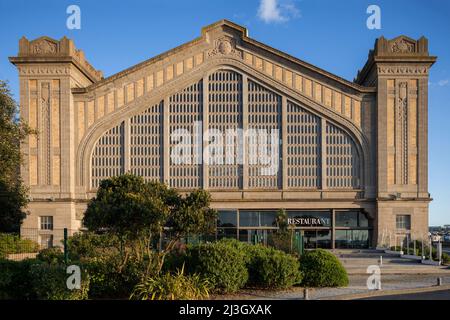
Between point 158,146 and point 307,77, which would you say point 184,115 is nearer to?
point 158,146

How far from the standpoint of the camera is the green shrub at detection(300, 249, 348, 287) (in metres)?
20.7

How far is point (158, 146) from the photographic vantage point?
50.3 metres

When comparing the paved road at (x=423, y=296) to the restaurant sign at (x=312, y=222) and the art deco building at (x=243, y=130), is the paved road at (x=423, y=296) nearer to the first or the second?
the art deco building at (x=243, y=130)

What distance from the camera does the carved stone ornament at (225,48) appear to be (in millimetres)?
50938

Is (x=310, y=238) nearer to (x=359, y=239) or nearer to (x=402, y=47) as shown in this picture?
(x=359, y=239)

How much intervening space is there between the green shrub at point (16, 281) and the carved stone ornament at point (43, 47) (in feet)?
117

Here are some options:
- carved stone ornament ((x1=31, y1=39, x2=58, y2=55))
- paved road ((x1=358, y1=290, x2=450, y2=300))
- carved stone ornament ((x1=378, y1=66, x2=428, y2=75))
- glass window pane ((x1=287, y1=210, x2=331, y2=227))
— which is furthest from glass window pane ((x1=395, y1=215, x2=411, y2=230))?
carved stone ornament ((x1=31, y1=39, x2=58, y2=55))

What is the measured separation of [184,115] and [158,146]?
4265mm

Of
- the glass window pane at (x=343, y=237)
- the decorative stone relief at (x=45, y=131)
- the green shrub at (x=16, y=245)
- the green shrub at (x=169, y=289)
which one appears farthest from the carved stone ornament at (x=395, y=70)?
the green shrub at (x=169, y=289)

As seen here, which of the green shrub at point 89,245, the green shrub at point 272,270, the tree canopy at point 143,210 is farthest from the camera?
the green shrub at point 89,245

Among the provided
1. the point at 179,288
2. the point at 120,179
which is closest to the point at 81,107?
the point at 120,179

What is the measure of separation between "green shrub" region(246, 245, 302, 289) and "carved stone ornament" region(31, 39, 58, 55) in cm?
3716

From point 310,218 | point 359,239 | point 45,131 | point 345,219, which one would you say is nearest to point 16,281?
point 45,131

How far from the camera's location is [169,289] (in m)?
16.4
